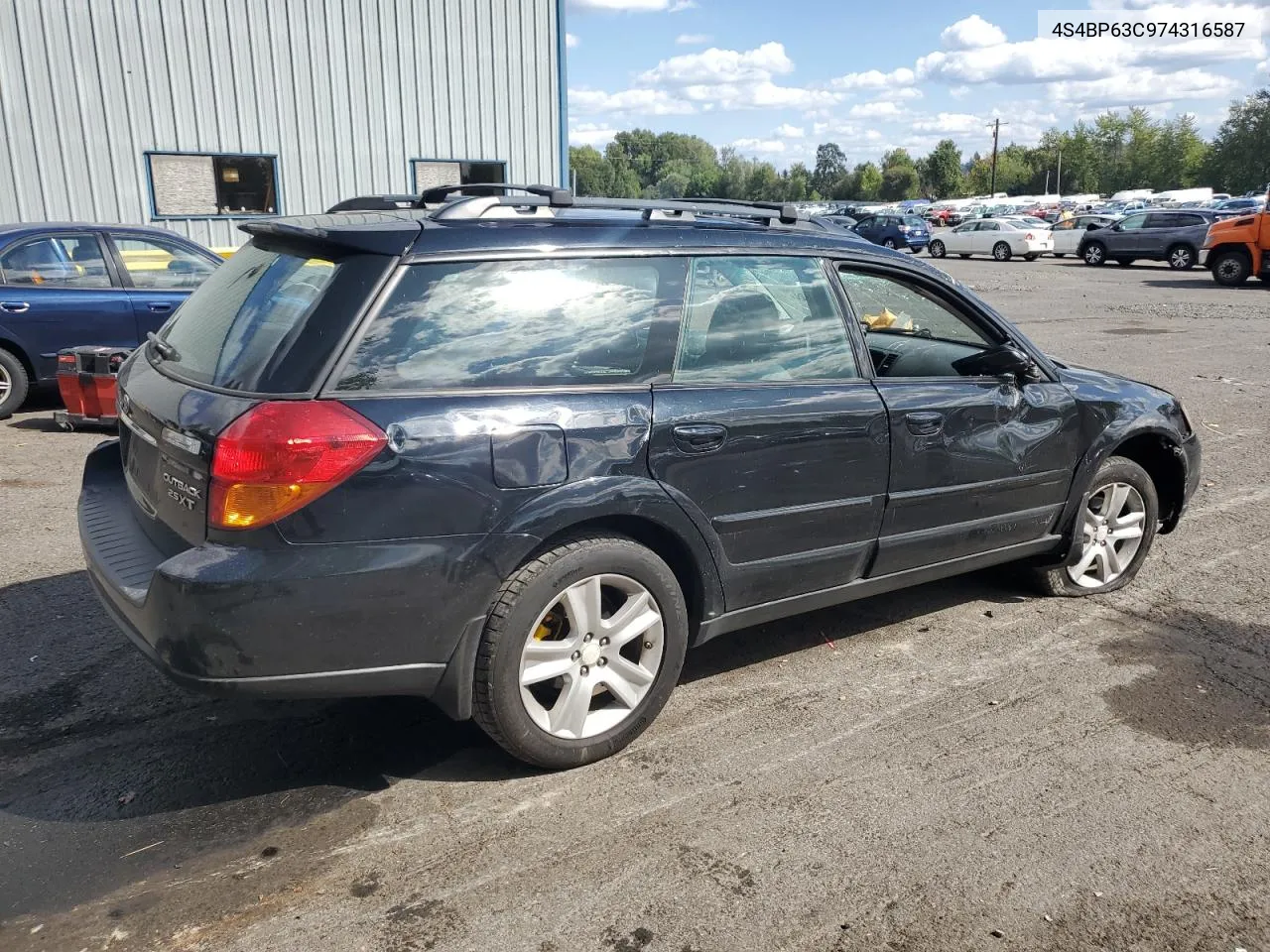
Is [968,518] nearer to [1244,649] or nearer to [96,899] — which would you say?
[1244,649]

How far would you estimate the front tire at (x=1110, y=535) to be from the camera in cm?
480

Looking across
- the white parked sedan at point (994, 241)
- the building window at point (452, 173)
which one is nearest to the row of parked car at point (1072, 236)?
the white parked sedan at point (994, 241)

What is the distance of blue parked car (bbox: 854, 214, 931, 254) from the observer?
3597 centimetres

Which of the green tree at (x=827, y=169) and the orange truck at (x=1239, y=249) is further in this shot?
the green tree at (x=827, y=169)

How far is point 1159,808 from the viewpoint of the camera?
10.4 feet

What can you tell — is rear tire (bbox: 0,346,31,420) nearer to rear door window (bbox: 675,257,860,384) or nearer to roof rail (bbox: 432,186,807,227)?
roof rail (bbox: 432,186,807,227)

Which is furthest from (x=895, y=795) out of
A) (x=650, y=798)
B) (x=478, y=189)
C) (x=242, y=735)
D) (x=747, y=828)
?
(x=478, y=189)

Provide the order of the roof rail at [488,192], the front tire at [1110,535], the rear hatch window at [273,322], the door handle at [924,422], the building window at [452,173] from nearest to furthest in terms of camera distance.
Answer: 1. the rear hatch window at [273,322]
2. the roof rail at [488,192]
3. the door handle at [924,422]
4. the front tire at [1110,535]
5. the building window at [452,173]

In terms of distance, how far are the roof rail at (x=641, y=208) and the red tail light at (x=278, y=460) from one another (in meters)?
0.85

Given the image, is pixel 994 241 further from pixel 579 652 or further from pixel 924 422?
pixel 579 652

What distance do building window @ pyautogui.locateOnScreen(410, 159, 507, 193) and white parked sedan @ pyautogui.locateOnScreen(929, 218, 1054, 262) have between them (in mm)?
22120

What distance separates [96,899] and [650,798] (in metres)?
1.54

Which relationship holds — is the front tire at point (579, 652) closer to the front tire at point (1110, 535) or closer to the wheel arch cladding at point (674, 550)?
the wheel arch cladding at point (674, 550)

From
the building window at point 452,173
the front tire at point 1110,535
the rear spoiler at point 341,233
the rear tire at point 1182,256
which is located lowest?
the rear tire at point 1182,256
